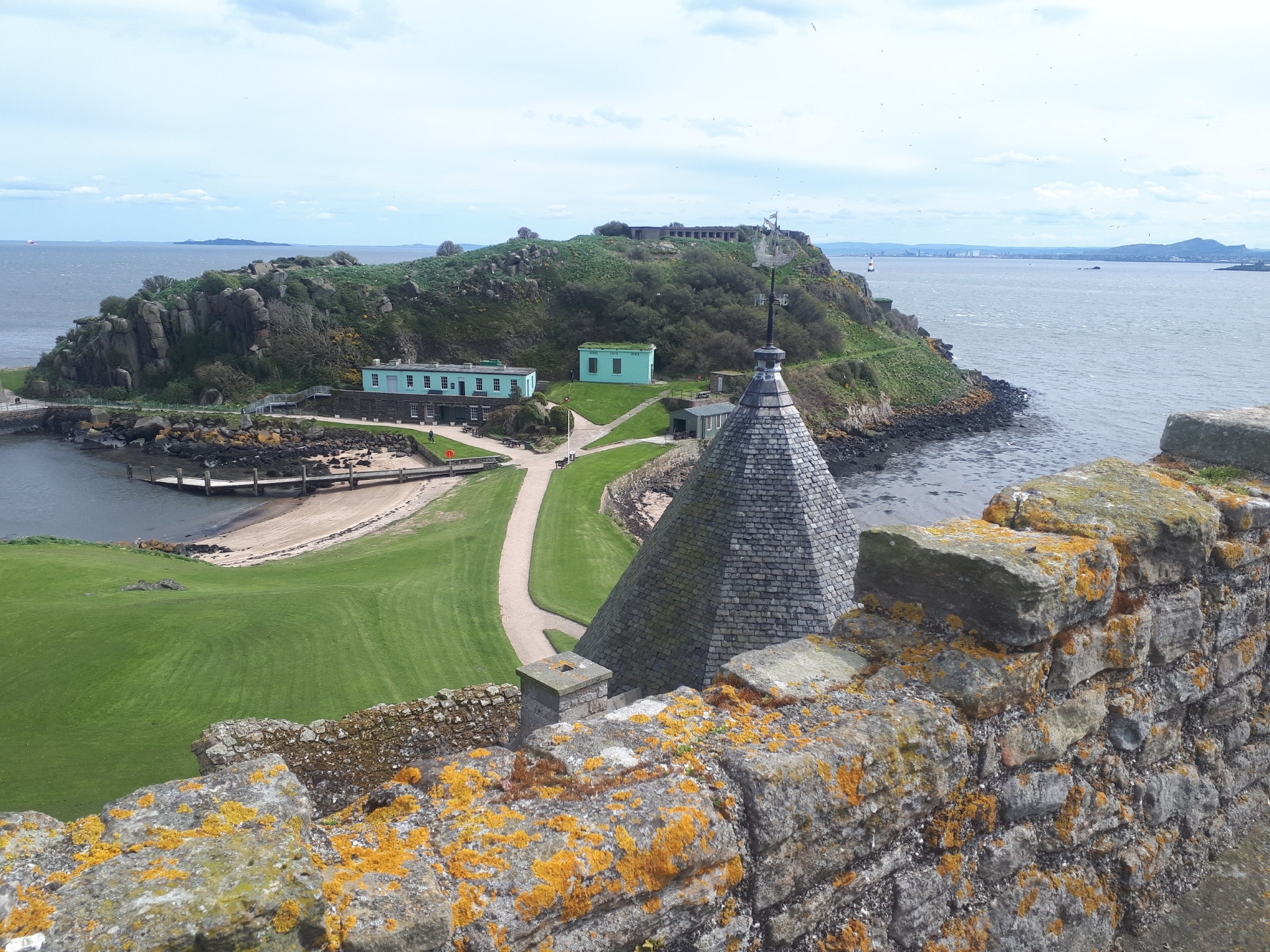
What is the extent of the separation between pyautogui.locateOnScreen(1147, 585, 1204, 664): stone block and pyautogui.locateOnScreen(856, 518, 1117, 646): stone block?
60 cm

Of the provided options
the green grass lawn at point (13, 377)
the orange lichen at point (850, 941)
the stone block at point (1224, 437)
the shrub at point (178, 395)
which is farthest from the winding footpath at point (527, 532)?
the green grass lawn at point (13, 377)

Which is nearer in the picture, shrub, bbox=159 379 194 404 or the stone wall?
the stone wall

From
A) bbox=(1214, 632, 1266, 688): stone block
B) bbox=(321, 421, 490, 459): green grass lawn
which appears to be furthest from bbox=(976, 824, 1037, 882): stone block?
bbox=(321, 421, 490, 459): green grass lawn

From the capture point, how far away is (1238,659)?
5.66m

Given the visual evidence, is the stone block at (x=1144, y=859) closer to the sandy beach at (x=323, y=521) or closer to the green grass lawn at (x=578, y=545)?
the green grass lawn at (x=578, y=545)

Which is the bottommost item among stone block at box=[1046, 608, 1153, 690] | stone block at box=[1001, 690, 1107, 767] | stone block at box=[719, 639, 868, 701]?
stone block at box=[1001, 690, 1107, 767]

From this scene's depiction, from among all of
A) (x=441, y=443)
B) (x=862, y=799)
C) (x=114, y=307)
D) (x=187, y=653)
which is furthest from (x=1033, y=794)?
(x=114, y=307)

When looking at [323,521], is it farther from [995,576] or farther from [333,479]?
[995,576]

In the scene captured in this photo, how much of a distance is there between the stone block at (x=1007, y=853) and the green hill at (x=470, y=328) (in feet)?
202

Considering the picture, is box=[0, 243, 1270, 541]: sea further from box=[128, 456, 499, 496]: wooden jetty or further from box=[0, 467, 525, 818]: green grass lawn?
box=[0, 467, 525, 818]: green grass lawn

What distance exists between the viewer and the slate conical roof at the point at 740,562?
11664mm

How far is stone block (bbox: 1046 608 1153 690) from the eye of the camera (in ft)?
15.5

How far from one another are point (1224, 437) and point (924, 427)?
65189 mm

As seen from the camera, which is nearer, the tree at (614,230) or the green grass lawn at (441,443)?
the green grass lawn at (441,443)
